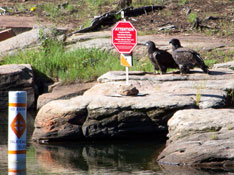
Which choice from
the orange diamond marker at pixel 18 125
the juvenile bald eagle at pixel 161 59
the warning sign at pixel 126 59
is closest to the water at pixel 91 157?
the orange diamond marker at pixel 18 125

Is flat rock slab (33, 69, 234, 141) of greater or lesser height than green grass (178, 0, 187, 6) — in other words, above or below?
below

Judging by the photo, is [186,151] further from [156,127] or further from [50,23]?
[50,23]

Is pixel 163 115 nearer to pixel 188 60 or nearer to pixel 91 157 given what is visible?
pixel 91 157

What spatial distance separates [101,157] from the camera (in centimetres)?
840

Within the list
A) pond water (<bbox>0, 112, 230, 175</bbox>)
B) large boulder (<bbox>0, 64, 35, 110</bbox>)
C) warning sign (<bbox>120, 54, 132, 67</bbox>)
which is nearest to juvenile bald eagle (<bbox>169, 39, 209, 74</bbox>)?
warning sign (<bbox>120, 54, 132, 67</bbox>)

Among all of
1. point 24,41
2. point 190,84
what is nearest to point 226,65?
point 190,84

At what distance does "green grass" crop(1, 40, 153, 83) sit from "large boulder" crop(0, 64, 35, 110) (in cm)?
96

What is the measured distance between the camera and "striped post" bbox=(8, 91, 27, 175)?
6.09 meters

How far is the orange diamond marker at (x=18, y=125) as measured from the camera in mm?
6168

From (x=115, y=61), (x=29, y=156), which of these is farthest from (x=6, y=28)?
(x=29, y=156)

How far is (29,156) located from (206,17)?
1284cm

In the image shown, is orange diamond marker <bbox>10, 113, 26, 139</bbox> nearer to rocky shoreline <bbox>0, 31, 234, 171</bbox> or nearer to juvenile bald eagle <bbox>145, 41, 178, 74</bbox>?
rocky shoreline <bbox>0, 31, 234, 171</bbox>

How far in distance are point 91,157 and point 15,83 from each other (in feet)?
19.7

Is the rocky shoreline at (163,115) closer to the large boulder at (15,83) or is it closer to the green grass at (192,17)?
the large boulder at (15,83)
